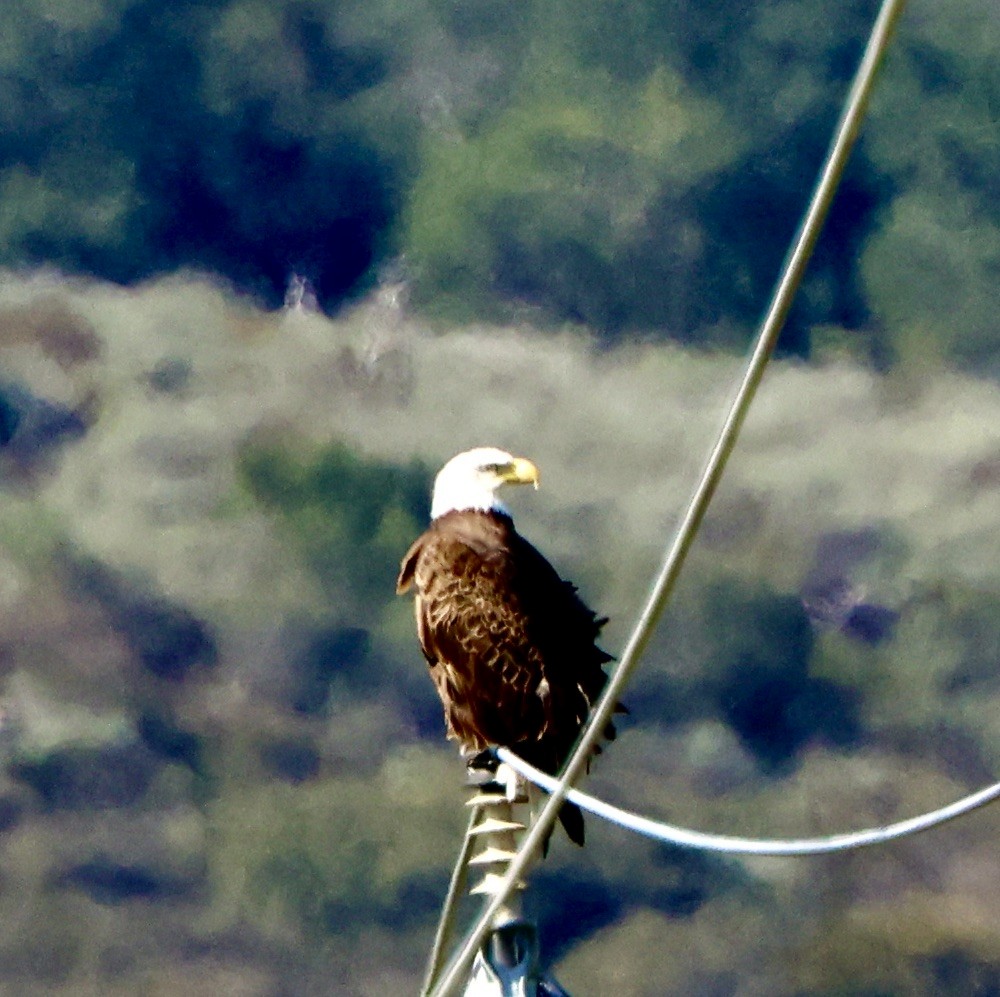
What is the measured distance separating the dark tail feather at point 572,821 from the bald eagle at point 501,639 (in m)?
0.68

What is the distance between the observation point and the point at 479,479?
1119cm

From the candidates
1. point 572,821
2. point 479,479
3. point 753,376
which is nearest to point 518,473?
point 479,479

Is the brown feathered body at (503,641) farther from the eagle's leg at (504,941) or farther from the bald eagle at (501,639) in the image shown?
the eagle's leg at (504,941)

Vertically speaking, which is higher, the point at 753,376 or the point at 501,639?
the point at 501,639

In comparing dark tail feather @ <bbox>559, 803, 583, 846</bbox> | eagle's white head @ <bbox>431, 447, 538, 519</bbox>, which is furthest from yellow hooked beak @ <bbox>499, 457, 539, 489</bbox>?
dark tail feather @ <bbox>559, 803, 583, 846</bbox>

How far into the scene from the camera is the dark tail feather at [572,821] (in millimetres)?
8930

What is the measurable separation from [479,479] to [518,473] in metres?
0.25

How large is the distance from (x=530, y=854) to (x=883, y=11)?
4043 millimetres

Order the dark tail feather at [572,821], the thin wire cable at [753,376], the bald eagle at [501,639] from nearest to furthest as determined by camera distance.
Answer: the thin wire cable at [753,376]
the dark tail feather at [572,821]
the bald eagle at [501,639]

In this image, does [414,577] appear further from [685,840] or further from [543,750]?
[685,840]

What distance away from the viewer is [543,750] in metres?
9.77

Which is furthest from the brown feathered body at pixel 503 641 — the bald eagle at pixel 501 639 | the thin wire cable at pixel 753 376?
the thin wire cable at pixel 753 376

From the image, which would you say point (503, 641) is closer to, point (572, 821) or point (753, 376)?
point (572, 821)

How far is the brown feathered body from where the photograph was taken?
9883mm
